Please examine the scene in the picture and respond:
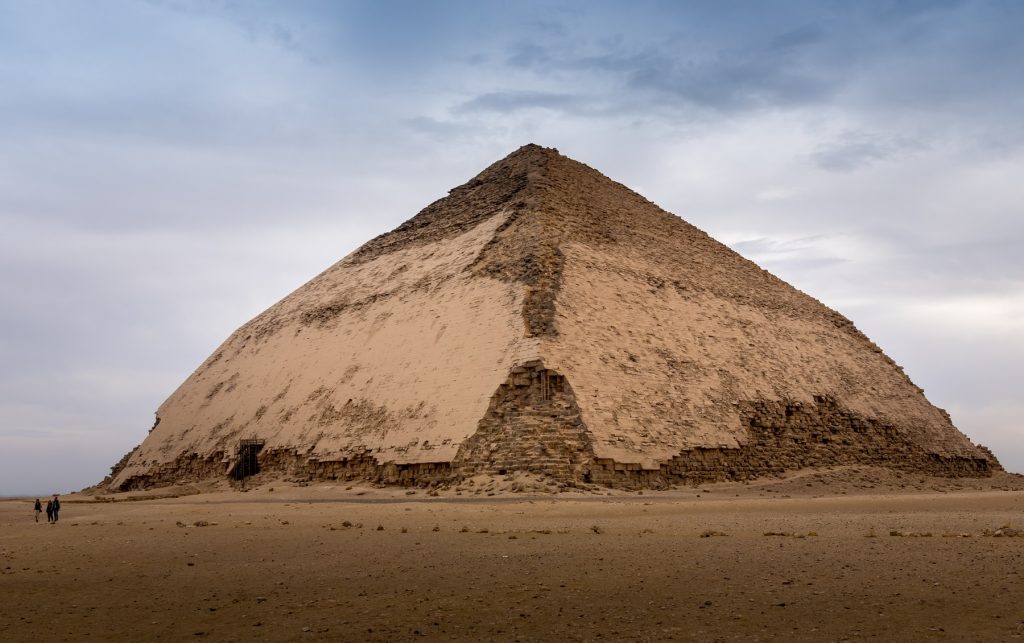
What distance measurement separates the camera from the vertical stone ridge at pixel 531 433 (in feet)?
68.1

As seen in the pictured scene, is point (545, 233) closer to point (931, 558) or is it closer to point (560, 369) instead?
point (560, 369)

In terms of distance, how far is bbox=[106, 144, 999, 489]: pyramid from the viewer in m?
22.5

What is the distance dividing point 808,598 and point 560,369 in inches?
618

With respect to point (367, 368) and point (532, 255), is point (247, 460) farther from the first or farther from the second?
point (532, 255)

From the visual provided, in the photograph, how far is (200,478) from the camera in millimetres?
31516

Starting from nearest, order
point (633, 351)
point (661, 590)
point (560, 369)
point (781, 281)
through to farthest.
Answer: point (661, 590) → point (560, 369) → point (633, 351) → point (781, 281)

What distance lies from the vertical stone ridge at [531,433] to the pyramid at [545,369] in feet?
0.14

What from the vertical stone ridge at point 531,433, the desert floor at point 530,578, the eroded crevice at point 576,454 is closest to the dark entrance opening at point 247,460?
the eroded crevice at point 576,454

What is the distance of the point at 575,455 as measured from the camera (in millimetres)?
20922

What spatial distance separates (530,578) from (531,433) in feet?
43.1

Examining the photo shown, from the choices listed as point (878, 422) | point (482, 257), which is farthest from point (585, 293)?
point (878, 422)

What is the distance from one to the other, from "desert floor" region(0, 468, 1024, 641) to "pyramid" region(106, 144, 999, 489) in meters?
6.93

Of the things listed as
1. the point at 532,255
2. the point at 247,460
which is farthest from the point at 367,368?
the point at 532,255

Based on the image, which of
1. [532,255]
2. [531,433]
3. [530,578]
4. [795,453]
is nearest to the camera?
[530,578]
